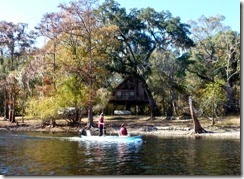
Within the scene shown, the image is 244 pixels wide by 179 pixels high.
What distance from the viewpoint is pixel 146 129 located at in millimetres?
38406

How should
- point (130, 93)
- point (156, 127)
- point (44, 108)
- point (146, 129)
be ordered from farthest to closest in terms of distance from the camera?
point (130, 93), point (44, 108), point (156, 127), point (146, 129)

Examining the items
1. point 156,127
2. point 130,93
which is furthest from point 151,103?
point 156,127

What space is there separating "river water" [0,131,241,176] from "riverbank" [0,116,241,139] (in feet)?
31.6

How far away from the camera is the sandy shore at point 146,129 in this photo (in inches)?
1344

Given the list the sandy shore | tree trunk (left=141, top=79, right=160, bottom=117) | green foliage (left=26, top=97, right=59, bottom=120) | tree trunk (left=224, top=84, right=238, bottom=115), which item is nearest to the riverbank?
the sandy shore

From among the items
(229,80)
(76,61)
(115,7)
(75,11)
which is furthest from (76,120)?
(229,80)

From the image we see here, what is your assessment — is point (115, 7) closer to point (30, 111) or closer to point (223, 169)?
point (30, 111)

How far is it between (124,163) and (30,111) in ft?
81.1

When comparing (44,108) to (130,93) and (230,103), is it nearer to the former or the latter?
(130,93)

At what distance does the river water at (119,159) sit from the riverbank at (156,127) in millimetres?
9628

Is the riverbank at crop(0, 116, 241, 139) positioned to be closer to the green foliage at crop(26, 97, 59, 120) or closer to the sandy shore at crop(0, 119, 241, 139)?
the sandy shore at crop(0, 119, 241, 139)

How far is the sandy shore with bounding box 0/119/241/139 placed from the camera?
34.1m

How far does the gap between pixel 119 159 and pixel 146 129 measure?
19.6 metres

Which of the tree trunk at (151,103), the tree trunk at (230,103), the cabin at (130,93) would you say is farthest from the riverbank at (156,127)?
the cabin at (130,93)
